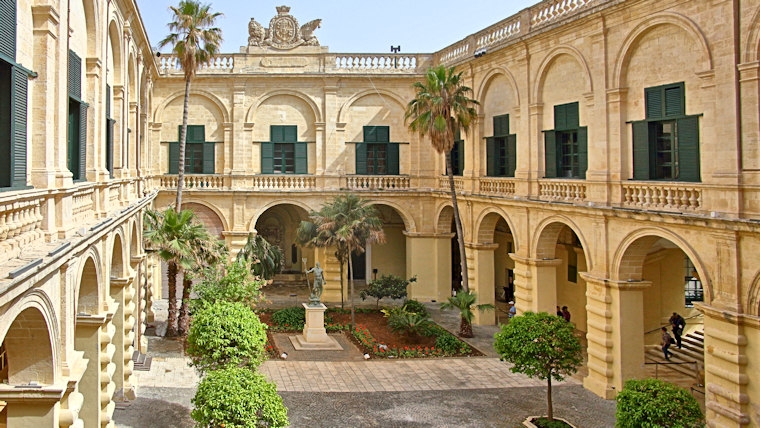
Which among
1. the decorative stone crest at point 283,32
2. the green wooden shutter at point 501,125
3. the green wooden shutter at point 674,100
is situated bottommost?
the green wooden shutter at point 674,100

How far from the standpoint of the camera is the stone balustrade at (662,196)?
58.5ft

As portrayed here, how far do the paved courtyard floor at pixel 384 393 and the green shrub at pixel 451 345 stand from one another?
0.65m

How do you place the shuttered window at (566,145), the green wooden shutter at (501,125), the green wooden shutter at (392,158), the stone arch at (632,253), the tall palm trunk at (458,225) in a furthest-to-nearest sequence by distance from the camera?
the green wooden shutter at (392,158) → the green wooden shutter at (501,125) → the tall palm trunk at (458,225) → the shuttered window at (566,145) → the stone arch at (632,253)

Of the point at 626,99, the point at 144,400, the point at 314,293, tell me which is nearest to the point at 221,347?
the point at 144,400

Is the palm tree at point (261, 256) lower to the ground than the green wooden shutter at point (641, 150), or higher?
lower

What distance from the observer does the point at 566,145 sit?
2450cm

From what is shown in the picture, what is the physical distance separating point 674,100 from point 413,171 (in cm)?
1758

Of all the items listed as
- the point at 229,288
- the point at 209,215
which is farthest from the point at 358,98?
the point at 229,288

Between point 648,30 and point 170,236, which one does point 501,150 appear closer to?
point 648,30

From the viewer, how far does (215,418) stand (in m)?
13.0

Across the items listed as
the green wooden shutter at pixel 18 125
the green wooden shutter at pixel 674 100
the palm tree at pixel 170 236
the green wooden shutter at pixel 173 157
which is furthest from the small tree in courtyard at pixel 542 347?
the green wooden shutter at pixel 173 157

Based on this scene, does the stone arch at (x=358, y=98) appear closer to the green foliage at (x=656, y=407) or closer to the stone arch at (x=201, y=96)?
the stone arch at (x=201, y=96)

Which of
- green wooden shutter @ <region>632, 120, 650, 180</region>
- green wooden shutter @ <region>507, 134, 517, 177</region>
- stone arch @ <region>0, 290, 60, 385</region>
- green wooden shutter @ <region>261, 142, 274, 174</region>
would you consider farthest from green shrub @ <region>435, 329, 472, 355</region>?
stone arch @ <region>0, 290, 60, 385</region>

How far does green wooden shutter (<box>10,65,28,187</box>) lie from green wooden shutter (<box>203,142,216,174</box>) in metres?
25.8
